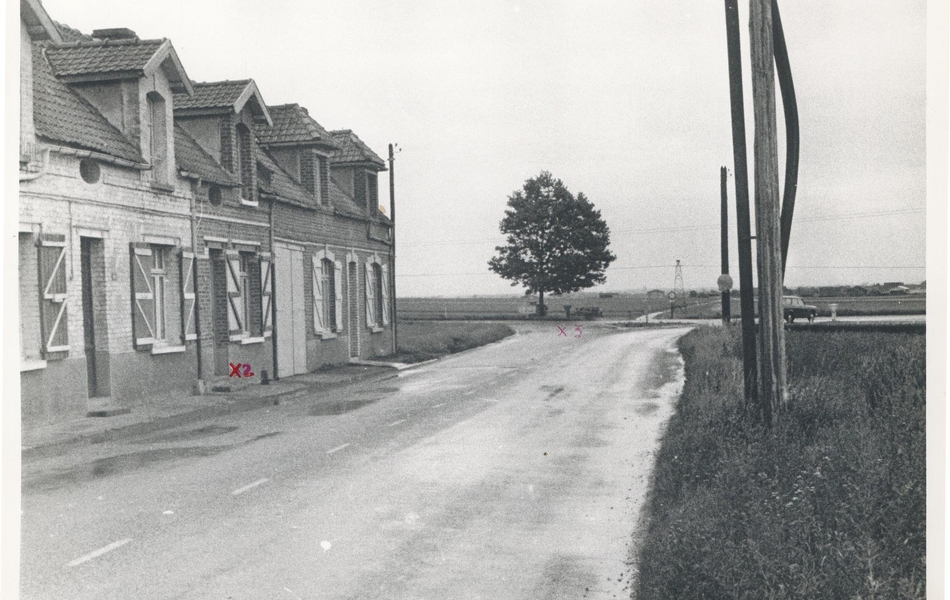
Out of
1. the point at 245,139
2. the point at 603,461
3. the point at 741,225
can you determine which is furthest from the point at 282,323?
the point at 741,225

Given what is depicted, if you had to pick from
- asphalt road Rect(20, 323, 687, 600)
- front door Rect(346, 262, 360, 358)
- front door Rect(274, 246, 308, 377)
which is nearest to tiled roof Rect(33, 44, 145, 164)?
asphalt road Rect(20, 323, 687, 600)

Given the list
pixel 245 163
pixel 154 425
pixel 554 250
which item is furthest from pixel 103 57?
pixel 554 250

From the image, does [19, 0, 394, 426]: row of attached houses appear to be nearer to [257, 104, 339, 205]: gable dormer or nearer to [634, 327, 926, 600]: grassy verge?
[257, 104, 339, 205]: gable dormer

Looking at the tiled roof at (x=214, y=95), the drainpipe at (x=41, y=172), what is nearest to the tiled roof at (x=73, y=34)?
the drainpipe at (x=41, y=172)

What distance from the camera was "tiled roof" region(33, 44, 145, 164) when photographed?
41.5 ft

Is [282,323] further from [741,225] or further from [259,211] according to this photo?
[741,225]

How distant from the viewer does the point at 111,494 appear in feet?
27.1

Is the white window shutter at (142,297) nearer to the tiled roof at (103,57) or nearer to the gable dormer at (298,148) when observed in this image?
the tiled roof at (103,57)

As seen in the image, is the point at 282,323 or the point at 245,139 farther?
the point at 282,323

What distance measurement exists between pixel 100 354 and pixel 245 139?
7476mm

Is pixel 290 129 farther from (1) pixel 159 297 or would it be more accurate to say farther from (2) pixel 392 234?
(1) pixel 159 297

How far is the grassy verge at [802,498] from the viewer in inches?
199

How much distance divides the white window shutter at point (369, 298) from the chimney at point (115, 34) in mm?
14377

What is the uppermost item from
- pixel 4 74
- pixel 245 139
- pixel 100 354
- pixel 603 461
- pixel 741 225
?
pixel 245 139
